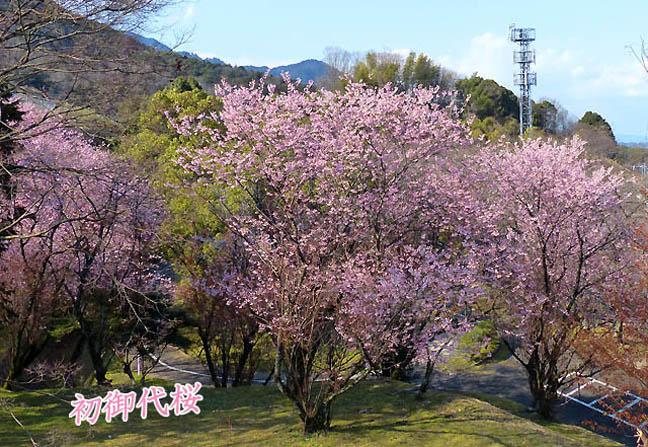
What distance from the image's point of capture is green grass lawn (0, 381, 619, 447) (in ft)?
31.9

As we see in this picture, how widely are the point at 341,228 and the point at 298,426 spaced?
4.08 m

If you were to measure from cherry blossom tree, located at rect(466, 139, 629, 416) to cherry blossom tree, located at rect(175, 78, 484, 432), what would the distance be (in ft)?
4.58

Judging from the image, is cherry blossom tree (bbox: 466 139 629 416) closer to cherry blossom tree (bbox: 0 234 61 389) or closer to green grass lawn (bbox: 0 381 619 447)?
green grass lawn (bbox: 0 381 619 447)

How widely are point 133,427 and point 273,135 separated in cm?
634

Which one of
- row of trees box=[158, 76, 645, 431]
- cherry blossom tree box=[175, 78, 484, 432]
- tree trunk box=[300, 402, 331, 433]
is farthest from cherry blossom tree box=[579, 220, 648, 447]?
tree trunk box=[300, 402, 331, 433]

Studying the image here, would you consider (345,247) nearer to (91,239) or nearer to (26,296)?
(91,239)

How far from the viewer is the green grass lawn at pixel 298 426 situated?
9734 millimetres

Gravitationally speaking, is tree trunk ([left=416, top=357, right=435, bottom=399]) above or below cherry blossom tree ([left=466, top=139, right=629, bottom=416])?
below

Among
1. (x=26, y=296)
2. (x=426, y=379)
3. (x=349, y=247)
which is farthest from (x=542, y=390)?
(x=26, y=296)

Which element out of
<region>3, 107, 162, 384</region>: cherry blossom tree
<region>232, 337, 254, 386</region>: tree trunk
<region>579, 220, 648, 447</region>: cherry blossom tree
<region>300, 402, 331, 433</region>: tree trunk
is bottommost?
<region>232, 337, 254, 386</region>: tree trunk

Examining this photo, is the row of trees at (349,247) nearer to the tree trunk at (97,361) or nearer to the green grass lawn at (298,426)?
the tree trunk at (97,361)

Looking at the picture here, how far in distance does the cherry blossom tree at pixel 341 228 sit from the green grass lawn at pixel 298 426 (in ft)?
2.37

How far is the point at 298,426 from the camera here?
1041cm

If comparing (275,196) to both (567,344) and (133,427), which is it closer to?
(133,427)
